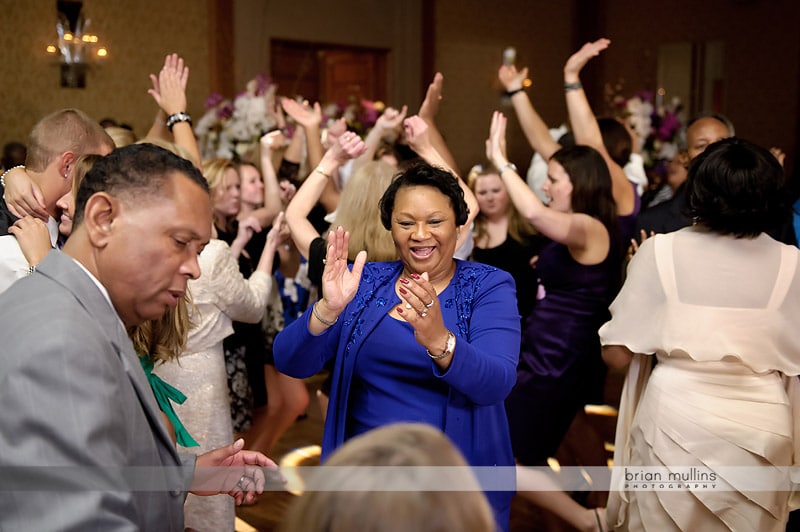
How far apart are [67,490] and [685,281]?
5.46ft

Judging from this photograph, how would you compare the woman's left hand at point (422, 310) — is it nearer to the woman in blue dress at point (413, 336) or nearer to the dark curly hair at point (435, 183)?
the woman in blue dress at point (413, 336)

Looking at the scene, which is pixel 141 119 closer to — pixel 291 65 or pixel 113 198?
pixel 291 65

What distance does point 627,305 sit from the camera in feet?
7.58

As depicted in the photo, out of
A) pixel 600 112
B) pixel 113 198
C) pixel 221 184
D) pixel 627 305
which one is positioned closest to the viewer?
pixel 113 198

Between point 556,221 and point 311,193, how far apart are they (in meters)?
0.85

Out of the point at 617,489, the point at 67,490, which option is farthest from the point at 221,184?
the point at 67,490

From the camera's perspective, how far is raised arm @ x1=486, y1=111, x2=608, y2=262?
2842 mm

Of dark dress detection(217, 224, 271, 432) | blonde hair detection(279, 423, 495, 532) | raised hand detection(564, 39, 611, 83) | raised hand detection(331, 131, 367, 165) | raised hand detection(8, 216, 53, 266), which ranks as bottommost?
dark dress detection(217, 224, 271, 432)

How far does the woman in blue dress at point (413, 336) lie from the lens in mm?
1910

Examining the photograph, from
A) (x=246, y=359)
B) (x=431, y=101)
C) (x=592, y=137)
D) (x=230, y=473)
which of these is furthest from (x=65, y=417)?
(x=592, y=137)

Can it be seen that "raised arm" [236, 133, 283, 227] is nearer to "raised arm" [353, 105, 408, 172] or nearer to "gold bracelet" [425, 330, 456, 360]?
"raised arm" [353, 105, 408, 172]

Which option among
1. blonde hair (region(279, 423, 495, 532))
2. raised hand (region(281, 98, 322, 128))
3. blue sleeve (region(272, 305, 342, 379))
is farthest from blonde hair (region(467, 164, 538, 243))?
blonde hair (region(279, 423, 495, 532))

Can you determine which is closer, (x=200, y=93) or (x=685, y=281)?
(x=685, y=281)

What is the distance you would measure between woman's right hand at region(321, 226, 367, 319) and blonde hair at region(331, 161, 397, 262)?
1.68 ft
